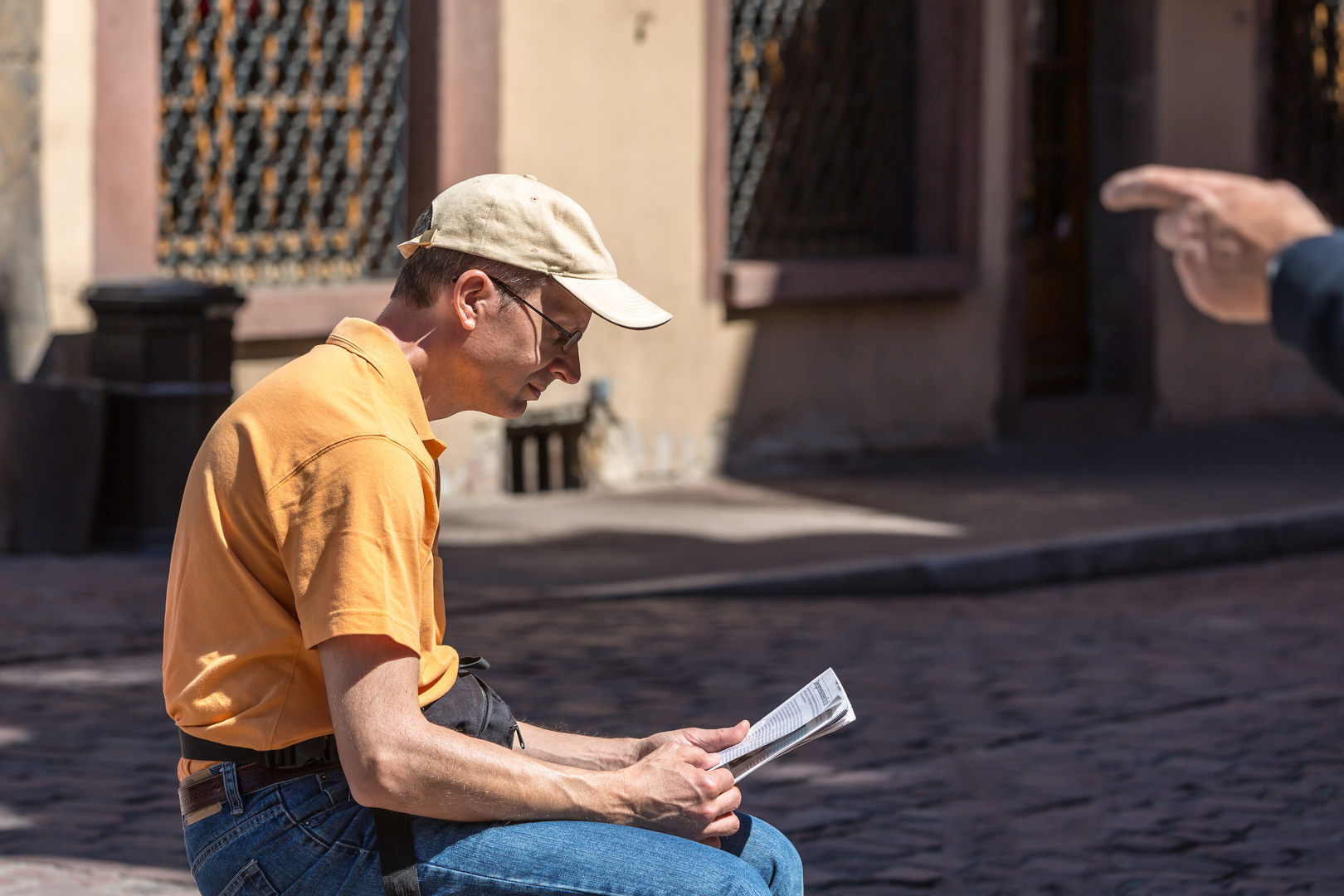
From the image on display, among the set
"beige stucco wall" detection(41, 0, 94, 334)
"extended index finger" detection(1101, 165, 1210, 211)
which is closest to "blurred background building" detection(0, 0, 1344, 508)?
"beige stucco wall" detection(41, 0, 94, 334)

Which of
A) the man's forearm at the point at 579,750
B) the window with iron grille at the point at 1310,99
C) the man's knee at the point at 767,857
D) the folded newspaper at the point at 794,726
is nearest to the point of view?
the folded newspaper at the point at 794,726

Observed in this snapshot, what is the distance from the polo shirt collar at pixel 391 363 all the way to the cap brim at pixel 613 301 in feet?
0.75

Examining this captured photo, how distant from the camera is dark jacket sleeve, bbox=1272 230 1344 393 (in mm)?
3135

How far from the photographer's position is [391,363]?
112 inches

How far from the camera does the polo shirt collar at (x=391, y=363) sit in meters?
2.82

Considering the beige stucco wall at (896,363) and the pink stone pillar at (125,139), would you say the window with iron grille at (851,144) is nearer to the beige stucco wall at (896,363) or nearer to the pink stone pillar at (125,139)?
the beige stucco wall at (896,363)

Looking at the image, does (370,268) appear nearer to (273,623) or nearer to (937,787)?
(937,787)

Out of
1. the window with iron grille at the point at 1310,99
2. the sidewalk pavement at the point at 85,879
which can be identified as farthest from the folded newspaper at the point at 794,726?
the window with iron grille at the point at 1310,99

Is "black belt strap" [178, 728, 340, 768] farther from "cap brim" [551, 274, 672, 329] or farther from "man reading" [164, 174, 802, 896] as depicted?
"cap brim" [551, 274, 672, 329]

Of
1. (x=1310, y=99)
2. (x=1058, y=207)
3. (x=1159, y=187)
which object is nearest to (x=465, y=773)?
(x=1159, y=187)

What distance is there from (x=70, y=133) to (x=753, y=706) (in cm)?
428

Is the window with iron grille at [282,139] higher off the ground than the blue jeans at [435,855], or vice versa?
the window with iron grille at [282,139]

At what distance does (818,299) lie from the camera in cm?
1182

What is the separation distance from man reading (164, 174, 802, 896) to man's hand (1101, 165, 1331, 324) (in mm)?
1068
